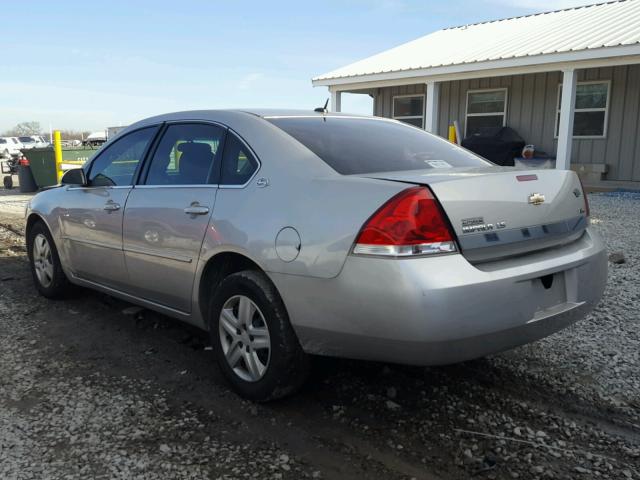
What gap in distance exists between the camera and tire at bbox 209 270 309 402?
2.99 meters

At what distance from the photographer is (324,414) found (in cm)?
314

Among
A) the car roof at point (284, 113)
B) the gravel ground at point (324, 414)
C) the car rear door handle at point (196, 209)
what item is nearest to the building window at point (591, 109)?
the gravel ground at point (324, 414)

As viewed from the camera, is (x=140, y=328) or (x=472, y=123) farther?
(x=472, y=123)

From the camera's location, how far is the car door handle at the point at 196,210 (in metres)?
3.41

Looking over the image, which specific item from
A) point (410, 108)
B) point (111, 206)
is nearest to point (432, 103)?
point (410, 108)

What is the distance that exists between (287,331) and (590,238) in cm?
180

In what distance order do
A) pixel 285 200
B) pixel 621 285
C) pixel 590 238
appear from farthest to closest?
pixel 621 285 → pixel 590 238 → pixel 285 200

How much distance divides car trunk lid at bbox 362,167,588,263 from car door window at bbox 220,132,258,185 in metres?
0.74

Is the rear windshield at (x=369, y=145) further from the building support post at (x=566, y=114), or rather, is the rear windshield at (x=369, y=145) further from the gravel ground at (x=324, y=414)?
the building support post at (x=566, y=114)

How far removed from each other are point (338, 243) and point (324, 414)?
1019mm

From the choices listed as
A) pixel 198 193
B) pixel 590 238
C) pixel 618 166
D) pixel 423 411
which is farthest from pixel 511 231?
pixel 618 166

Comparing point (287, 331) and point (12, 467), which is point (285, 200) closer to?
point (287, 331)

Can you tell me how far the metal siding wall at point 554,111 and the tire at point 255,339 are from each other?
1230 centimetres

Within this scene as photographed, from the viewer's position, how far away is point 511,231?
2.81 m
